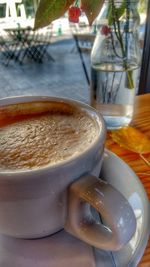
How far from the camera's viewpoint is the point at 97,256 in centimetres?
29

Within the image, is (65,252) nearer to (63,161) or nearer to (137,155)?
(63,161)

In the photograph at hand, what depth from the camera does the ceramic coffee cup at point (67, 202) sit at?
0.25 meters

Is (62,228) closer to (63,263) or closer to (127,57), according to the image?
(63,263)

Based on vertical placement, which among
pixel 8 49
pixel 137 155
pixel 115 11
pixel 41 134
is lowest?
pixel 8 49

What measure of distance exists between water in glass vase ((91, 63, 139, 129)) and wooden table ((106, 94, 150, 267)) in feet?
0.15

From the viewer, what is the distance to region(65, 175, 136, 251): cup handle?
247mm

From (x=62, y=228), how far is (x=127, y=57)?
38 cm

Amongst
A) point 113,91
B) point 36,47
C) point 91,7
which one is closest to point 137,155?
point 113,91

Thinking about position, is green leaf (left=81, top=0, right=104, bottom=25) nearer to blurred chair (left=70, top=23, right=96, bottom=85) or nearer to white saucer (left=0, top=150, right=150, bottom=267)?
white saucer (left=0, top=150, right=150, bottom=267)

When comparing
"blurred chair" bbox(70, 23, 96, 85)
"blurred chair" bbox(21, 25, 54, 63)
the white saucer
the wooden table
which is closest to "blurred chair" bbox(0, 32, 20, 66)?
"blurred chair" bbox(21, 25, 54, 63)

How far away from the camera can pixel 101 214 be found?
0.25m

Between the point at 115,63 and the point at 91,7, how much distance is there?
0.18m

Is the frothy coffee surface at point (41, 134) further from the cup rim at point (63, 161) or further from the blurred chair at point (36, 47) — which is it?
the blurred chair at point (36, 47)

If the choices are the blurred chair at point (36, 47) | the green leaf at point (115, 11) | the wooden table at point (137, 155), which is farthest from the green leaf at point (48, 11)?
the blurred chair at point (36, 47)
